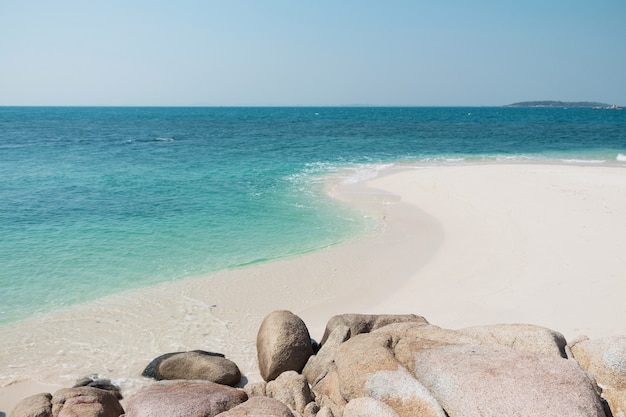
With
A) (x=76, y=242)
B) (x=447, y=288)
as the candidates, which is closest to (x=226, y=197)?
(x=76, y=242)

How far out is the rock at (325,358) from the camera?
7469mm

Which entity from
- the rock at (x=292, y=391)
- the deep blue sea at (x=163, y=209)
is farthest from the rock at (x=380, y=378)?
the deep blue sea at (x=163, y=209)

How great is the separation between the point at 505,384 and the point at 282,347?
4.04 metres

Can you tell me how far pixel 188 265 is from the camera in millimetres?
14250

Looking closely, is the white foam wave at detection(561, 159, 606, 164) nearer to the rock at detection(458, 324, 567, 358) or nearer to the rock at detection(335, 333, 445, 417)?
the rock at detection(458, 324, 567, 358)

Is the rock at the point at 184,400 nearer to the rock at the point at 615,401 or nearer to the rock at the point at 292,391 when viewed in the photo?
the rock at the point at 292,391

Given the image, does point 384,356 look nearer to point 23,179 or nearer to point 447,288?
point 447,288

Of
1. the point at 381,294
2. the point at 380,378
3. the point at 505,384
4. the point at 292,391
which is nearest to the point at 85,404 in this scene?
the point at 292,391

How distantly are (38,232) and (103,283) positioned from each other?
632 centimetres

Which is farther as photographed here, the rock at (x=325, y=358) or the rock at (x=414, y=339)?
the rock at (x=325, y=358)

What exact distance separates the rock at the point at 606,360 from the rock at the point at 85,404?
277 inches

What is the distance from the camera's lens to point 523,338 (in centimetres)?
698

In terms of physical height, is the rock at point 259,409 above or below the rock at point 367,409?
below

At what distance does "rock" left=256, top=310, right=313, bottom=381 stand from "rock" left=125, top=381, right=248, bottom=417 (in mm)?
1398
